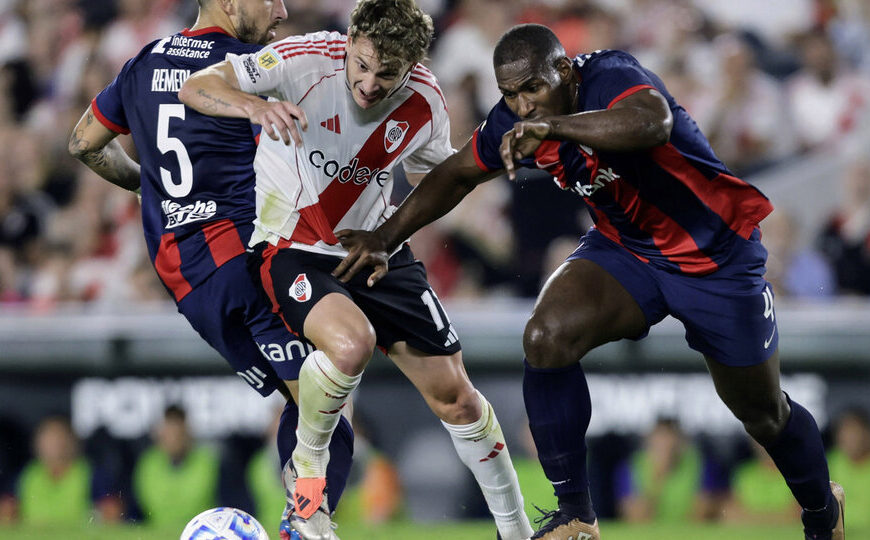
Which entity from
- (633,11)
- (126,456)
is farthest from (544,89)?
(633,11)

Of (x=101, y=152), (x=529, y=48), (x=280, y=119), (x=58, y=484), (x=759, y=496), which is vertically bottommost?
(x=58, y=484)

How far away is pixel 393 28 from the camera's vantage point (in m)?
4.33

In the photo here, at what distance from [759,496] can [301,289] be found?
4.43 m

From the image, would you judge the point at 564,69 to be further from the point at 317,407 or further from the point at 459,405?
the point at 317,407

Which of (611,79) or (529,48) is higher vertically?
(529,48)

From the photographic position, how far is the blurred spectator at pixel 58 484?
7.82m

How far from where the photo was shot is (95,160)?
17.5ft

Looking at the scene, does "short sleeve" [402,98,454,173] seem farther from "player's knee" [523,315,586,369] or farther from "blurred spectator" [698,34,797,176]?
"blurred spectator" [698,34,797,176]

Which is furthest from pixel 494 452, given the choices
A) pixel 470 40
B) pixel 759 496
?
pixel 470 40

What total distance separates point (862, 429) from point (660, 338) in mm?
1491

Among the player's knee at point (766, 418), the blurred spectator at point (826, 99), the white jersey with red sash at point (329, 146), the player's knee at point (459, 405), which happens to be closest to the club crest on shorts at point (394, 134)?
the white jersey with red sash at point (329, 146)

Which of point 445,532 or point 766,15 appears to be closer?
point 445,532

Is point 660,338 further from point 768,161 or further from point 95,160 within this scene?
point 95,160

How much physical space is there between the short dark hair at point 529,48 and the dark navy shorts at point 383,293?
1150 millimetres
